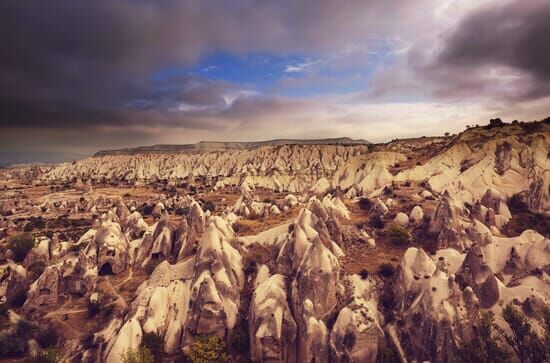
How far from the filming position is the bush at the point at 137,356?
23484 mm

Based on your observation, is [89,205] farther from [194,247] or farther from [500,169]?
[500,169]

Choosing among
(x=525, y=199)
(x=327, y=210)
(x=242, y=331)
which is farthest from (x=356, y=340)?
(x=525, y=199)

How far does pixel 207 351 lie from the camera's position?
24891 millimetres

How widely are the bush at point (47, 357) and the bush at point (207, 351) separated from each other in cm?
976

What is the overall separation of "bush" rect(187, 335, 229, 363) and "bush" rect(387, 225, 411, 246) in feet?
67.1

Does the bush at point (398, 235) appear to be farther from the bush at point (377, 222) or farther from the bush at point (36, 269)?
the bush at point (36, 269)

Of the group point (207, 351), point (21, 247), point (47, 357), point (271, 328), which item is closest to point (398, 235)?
point (271, 328)

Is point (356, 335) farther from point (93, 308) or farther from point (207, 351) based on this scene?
point (93, 308)

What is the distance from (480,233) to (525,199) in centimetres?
2184

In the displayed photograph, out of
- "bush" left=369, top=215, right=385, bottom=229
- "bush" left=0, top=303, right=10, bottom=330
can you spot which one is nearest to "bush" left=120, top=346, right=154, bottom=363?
"bush" left=0, top=303, right=10, bottom=330

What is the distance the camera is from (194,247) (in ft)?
126

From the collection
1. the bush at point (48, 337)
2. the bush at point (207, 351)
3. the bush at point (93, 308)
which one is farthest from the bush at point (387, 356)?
the bush at point (48, 337)

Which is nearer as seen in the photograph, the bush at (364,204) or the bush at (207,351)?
the bush at (207,351)

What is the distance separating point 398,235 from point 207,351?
2236 cm
